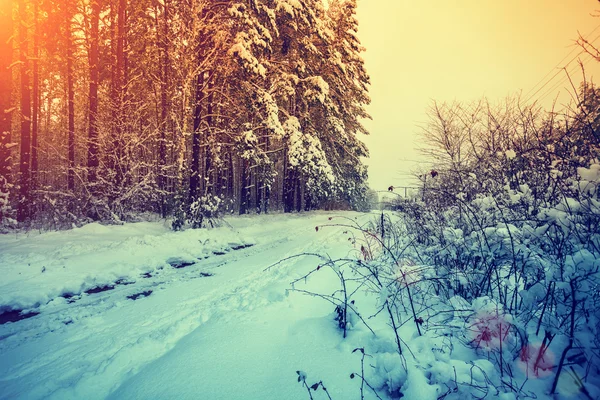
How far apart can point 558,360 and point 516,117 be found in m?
5.60

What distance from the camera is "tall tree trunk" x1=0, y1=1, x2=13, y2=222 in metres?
8.73

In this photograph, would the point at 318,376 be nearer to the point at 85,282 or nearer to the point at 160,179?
the point at 85,282

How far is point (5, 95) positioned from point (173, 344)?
38.1 ft

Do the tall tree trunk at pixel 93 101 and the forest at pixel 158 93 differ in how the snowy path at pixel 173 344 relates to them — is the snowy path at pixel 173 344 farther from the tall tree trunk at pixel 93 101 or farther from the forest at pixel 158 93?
the tall tree trunk at pixel 93 101

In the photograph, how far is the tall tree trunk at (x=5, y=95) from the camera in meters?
8.73

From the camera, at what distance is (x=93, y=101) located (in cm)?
1002

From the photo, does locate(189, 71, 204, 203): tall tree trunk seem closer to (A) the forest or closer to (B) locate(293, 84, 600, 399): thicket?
(A) the forest

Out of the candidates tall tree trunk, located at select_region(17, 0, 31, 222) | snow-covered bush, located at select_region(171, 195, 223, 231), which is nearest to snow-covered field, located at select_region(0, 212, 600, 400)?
snow-covered bush, located at select_region(171, 195, 223, 231)

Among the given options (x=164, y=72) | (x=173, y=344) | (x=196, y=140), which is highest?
(x=164, y=72)

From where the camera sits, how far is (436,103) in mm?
9508

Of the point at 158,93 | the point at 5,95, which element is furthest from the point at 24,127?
the point at 158,93

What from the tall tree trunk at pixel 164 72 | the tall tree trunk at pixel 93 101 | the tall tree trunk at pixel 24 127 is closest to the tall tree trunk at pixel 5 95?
the tall tree trunk at pixel 24 127

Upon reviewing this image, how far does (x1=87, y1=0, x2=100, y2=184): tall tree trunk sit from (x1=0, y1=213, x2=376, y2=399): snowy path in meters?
6.61

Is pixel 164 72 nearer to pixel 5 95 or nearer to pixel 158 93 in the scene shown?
pixel 158 93
